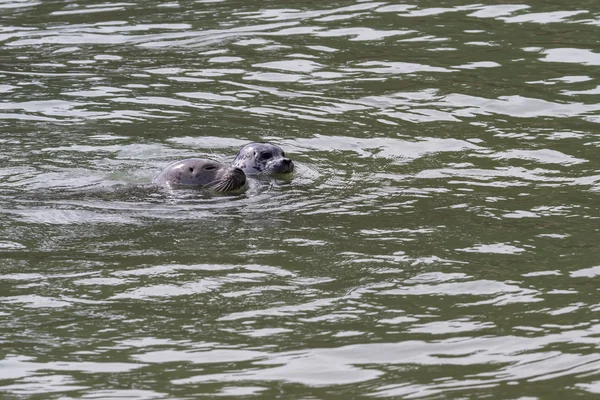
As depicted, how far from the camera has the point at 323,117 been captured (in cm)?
1162

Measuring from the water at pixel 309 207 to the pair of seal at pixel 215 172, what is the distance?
0.16 meters

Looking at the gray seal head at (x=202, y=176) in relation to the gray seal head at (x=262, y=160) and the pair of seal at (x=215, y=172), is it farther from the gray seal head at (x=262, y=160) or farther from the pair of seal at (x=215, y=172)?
the gray seal head at (x=262, y=160)

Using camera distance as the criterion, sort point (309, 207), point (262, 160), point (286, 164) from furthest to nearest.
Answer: point (262, 160)
point (286, 164)
point (309, 207)

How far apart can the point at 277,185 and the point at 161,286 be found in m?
3.12

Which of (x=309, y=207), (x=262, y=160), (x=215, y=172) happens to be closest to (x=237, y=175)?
(x=215, y=172)

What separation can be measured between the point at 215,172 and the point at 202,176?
11 cm

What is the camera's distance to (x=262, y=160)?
10156mm

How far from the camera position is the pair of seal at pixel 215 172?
980cm

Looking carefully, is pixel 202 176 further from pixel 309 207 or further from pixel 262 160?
pixel 309 207

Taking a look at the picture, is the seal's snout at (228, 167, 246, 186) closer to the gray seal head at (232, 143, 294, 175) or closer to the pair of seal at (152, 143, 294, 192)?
the pair of seal at (152, 143, 294, 192)

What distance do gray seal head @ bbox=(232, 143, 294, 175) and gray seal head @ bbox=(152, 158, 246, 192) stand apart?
0.24 meters

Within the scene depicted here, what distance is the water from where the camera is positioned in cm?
593

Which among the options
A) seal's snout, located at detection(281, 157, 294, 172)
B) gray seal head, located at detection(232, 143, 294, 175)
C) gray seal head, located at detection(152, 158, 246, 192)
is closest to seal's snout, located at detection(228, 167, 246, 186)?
gray seal head, located at detection(152, 158, 246, 192)

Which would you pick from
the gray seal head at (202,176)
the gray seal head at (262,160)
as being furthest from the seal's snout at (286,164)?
the gray seal head at (202,176)
